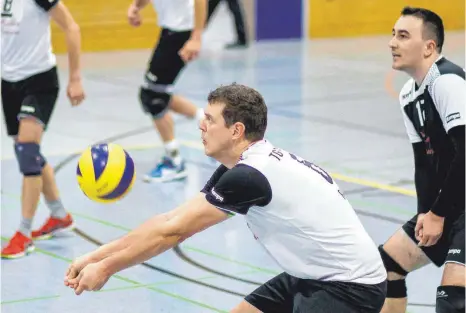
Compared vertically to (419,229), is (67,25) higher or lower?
higher

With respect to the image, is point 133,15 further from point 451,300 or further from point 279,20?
point 279,20

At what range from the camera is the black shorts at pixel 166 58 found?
31.6 ft

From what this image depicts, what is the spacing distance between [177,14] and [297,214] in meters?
5.58

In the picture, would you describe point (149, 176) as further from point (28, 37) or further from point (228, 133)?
point (228, 133)

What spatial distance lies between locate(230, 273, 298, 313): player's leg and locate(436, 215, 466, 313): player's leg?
0.85 m

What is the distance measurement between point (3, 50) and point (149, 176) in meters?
2.42

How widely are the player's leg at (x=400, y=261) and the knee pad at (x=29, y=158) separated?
114 inches

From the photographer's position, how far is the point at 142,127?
39.9ft

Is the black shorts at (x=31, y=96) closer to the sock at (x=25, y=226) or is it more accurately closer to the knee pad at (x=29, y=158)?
the knee pad at (x=29, y=158)

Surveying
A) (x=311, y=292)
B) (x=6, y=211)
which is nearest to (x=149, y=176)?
(x=6, y=211)

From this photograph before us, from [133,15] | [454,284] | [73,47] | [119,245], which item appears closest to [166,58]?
[133,15]

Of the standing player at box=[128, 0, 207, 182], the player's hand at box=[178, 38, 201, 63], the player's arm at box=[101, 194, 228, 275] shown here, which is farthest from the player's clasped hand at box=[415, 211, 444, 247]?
the standing player at box=[128, 0, 207, 182]

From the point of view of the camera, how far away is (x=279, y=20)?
20.7 metres

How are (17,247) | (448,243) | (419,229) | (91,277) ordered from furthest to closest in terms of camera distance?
1. (17,247)
2. (448,243)
3. (419,229)
4. (91,277)
